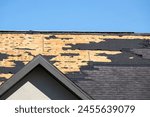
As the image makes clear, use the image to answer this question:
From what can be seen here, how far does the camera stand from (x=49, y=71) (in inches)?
548

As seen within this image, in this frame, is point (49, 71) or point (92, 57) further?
point (92, 57)

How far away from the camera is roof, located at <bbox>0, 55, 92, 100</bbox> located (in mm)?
Result: 13523

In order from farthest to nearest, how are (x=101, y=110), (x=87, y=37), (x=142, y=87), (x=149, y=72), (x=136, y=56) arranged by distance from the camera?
(x=87, y=37), (x=136, y=56), (x=149, y=72), (x=142, y=87), (x=101, y=110)

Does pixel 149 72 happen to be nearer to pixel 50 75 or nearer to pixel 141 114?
pixel 50 75

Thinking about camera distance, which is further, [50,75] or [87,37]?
[87,37]

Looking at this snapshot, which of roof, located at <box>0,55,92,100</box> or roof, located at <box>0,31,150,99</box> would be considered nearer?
roof, located at <box>0,55,92,100</box>

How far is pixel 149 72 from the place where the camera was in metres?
16.6

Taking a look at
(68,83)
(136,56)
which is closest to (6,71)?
(68,83)

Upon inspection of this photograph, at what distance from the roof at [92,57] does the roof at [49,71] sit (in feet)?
4.22

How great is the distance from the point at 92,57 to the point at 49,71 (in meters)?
3.84

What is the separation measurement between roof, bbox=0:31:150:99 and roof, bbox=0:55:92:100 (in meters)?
1.29

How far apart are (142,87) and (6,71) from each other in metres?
5.46

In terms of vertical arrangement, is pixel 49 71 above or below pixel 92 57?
below

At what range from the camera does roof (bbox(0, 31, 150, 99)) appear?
611 inches
